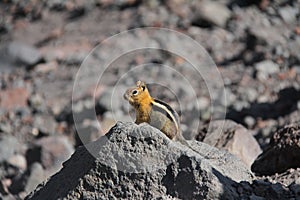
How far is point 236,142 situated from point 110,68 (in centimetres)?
830

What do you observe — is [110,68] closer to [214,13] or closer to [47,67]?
[47,67]

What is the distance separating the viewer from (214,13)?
691 inches

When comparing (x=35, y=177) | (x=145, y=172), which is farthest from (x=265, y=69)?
(x=145, y=172)

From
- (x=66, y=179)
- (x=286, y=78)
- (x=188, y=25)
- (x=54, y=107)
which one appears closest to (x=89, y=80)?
(x=54, y=107)

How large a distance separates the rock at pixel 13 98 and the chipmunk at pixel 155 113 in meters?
8.43

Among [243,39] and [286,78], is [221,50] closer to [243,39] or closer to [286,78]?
[243,39]

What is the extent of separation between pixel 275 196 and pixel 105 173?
132 cm

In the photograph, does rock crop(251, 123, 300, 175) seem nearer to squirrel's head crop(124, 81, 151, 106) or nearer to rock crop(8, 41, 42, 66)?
squirrel's head crop(124, 81, 151, 106)

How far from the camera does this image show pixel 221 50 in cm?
1656

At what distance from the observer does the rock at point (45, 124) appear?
14.8 metres

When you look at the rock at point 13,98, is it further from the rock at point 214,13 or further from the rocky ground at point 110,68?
the rock at point 214,13

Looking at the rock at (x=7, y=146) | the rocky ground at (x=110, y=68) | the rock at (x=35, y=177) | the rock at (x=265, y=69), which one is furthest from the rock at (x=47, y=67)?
the rock at (x=35, y=177)

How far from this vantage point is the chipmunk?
732 centimetres

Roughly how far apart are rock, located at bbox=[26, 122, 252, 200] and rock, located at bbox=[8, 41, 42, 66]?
11.2 meters
